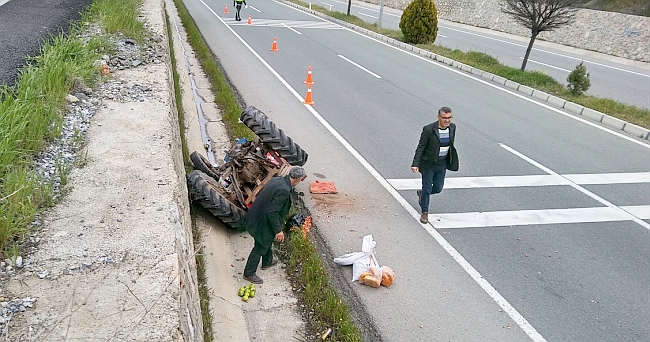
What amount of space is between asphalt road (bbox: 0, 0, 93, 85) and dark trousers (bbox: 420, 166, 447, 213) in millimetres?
6031

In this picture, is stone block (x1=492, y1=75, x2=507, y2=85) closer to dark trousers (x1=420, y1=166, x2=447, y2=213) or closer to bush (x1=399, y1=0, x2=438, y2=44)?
bush (x1=399, y1=0, x2=438, y2=44)

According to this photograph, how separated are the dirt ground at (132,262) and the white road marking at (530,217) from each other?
2.62 meters

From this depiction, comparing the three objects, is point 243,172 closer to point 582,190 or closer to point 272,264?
point 272,264

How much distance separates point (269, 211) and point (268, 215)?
0.16 ft

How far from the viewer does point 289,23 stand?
28.1m

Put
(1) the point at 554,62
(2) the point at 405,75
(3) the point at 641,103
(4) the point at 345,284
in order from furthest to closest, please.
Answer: (1) the point at 554,62
(2) the point at 405,75
(3) the point at 641,103
(4) the point at 345,284

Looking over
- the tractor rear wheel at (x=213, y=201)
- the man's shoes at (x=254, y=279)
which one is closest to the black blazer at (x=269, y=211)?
the man's shoes at (x=254, y=279)

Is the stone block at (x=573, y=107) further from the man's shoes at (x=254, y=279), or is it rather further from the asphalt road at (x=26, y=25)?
the asphalt road at (x=26, y=25)

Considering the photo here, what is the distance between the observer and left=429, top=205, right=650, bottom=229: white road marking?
7242 mm

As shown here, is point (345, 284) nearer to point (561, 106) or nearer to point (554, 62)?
point (561, 106)

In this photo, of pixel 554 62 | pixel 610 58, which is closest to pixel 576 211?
pixel 554 62

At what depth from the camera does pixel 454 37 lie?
2750 centimetres

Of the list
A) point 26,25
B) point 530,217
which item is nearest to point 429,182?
point 530,217

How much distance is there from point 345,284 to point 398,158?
4061mm
